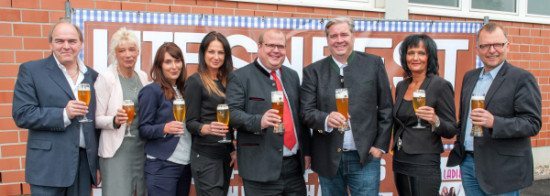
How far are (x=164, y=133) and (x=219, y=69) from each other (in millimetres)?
656

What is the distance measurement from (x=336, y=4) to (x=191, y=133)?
280cm

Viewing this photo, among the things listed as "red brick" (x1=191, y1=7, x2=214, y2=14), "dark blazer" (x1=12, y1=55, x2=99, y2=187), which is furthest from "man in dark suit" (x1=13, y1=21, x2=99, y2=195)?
"red brick" (x1=191, y1=7, x2=214, y2=14)

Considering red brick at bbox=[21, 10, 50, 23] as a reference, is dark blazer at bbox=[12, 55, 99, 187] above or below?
below

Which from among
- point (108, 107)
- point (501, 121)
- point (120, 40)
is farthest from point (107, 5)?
point (501, 121)

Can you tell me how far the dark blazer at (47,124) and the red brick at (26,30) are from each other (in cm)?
141

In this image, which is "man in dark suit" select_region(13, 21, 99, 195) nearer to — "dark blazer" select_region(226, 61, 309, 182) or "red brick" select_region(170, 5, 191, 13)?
"dark blazer" select_region(226, 61, 309, 182)

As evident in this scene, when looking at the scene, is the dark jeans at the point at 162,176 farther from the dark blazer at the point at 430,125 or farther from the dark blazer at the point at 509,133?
the dark blazer at the point at 509,133

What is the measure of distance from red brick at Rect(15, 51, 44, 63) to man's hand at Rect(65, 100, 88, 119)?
1663mm

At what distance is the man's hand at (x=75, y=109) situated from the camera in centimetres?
283

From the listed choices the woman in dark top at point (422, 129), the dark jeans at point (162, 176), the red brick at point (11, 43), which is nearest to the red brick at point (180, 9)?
the red brick at point (11, 43)

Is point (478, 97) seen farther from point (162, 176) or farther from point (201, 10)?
point (201, 10)

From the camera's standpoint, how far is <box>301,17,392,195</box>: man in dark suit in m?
3.18

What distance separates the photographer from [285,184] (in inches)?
127

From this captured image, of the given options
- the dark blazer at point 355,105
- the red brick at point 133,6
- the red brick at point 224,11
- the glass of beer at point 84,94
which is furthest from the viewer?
the red brick at point 224,11
